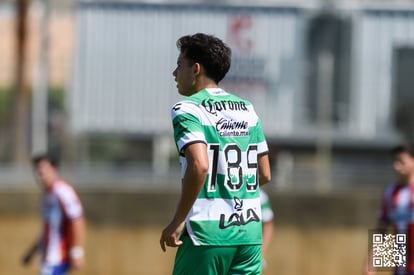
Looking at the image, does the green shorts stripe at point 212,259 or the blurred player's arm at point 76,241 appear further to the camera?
the blurred player's arm at point 76,241

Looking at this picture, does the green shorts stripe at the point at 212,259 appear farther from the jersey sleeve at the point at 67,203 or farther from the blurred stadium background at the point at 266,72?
the blurred stadium background at the point at 266,72

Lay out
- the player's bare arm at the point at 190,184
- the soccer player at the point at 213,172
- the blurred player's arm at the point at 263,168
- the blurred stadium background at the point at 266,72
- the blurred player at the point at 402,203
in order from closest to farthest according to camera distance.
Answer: the player's bare arm at the point at 190,184 → the soccer player at the point at 213,172 → the blurred player's arm at the point at 263,168 → the blurred player at the point at 402,203 → the blurred stadium background at the point at 266,72

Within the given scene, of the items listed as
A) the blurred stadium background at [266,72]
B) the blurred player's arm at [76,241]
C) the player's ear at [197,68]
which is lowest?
the blurred player's arm at [76,241]

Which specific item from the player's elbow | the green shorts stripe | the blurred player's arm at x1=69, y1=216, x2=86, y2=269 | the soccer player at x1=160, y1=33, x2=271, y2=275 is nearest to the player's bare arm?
the soccer player at x1=160, y1=33, x2=271, y2=275

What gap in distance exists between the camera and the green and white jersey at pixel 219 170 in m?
6.05

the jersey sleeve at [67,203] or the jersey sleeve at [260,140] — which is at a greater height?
the jersey sleeve at [260,140]

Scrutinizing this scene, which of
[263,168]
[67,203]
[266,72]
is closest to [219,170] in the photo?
[263,168]

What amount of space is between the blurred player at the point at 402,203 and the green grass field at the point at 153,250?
379 centimetres

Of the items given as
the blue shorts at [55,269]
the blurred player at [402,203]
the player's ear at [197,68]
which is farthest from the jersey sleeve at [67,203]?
the player's ear at [197,68]

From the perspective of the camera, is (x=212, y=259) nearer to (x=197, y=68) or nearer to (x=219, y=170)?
(x=219, y=170)

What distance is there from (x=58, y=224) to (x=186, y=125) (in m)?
5.14

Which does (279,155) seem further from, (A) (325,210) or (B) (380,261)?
(B) (380,261)

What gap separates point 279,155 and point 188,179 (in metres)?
30.7

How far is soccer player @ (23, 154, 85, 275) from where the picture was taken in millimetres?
10812
